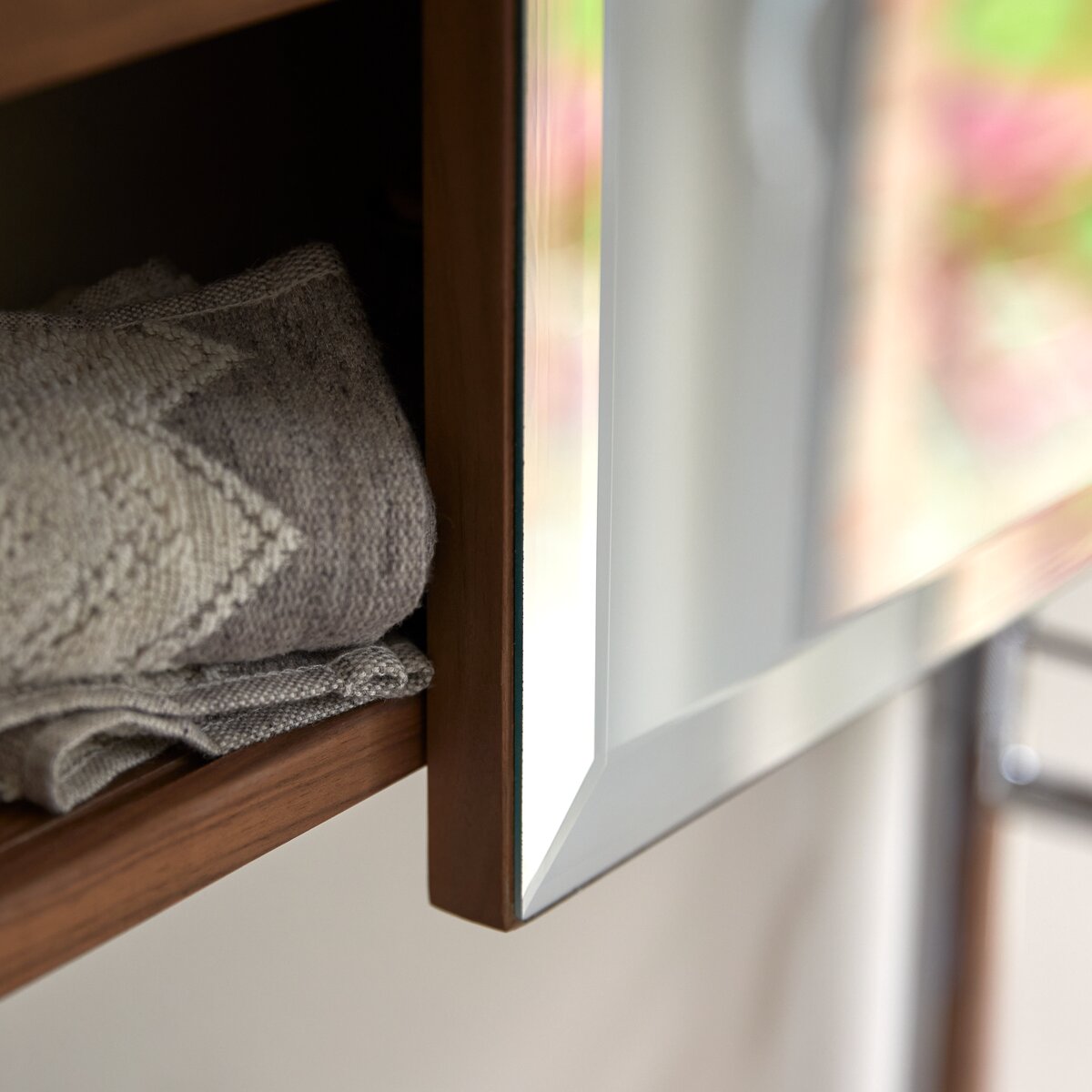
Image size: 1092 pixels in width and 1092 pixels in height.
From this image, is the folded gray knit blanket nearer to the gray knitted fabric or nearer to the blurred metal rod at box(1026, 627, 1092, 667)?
the gray knitted fabric

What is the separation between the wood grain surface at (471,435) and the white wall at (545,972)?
0.18m

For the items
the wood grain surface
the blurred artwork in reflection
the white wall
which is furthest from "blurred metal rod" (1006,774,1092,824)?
the wood grain surface

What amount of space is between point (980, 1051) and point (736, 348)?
0.85 meters

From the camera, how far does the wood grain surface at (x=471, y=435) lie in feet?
0.73

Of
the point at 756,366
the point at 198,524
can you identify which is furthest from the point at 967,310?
the point at 198,524

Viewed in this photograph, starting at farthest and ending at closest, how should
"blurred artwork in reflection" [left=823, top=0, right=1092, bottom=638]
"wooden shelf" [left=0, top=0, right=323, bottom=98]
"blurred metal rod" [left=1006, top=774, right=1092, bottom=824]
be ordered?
"blurred metal rod" [left=1006, top=774, right=1092, bottom=824] → "blurred artwork in reflection" [left=823, top=0, right=1092, bottom=638] → "wooden shelf" [left=0, top=0, right=323, bottom=98]

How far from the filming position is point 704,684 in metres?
0.31

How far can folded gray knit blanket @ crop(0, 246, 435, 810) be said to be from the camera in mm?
196

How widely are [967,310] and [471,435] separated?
0.22m

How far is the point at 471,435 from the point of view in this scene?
9.5 inches

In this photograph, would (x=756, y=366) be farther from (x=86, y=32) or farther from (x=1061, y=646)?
(x=1061, y=646)

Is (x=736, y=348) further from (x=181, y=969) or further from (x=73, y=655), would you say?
(x=181, y=969)

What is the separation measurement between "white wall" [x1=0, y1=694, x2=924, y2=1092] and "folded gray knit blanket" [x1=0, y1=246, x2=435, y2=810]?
19cm

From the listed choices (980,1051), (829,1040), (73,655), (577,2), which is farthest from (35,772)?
(980,1051)
